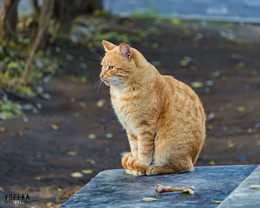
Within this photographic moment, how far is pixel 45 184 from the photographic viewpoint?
625 cm

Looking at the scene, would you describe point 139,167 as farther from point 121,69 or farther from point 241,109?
point 241,109

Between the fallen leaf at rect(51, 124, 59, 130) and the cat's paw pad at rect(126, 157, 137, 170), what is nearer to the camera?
the cat's paw pad at rect(126, 157, 137, 170)

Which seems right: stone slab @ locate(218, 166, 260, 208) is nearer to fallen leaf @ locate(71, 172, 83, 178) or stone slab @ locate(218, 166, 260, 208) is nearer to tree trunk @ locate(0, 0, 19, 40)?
fallen leaf @ locate(71, 172, 83, 178)

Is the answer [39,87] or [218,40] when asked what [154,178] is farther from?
[218,40]

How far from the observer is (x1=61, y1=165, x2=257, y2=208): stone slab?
3.55 meters

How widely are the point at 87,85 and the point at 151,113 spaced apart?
5.99 metres

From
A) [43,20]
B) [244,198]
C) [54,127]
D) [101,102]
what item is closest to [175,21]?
[43,20]

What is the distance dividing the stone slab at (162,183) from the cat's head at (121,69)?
2.69 feet

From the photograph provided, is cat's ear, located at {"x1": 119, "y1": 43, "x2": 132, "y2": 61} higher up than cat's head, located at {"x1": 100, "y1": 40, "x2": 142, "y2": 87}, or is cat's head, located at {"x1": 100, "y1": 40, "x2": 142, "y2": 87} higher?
cat's ear, located at {"x1": 119, "y1": 43, "x2": 132, "y2": 61}

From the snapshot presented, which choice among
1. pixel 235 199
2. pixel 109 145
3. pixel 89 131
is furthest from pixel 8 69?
pixel 235 199

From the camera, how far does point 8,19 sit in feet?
32.4

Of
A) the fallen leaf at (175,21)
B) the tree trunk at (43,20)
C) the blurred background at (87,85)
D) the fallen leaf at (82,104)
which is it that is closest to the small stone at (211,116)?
the blurred background at (87,85)

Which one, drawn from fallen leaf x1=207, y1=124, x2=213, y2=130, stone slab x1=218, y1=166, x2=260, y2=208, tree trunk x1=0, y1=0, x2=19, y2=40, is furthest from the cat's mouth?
tree trunk x1=0, y1=0, x2=19, y2=40

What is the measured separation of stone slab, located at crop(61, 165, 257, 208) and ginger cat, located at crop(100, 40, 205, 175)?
137 millimetres
